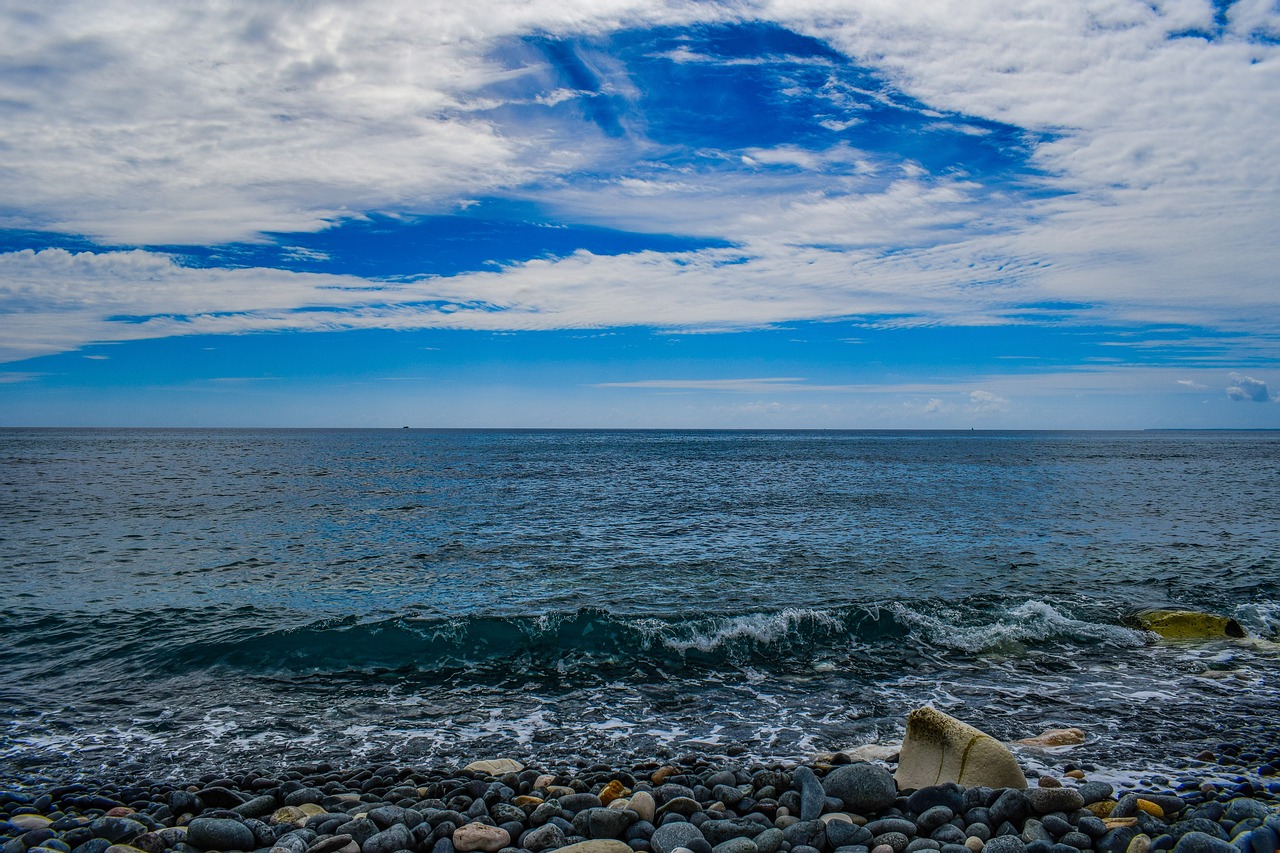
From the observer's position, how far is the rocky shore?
22.8ft

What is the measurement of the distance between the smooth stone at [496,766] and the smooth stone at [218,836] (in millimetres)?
2741

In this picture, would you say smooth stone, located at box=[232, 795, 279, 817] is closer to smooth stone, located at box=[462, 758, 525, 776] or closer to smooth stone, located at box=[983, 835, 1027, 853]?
smooth stone, located at box=[462, 758, 525, 776]

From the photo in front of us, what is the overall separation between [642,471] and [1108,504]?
127 ft

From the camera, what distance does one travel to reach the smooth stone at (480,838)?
276 inches

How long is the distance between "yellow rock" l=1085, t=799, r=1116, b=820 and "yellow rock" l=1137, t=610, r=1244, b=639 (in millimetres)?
9965

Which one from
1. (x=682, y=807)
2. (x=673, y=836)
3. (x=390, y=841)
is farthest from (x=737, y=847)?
(x=390, y=841)

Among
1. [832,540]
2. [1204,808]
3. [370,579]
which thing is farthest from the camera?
[832,540]

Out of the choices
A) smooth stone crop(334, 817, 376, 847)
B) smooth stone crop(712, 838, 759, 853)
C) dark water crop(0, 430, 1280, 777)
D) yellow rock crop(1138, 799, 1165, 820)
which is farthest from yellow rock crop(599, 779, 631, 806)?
yellow rock crop(1138, 799, 1165, 820)

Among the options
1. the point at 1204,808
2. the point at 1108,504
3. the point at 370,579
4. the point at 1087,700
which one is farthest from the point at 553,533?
the point at 1108,504

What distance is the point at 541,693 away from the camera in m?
12.7

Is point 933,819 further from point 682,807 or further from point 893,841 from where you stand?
point 682,807

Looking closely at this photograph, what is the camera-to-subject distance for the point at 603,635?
15.5m

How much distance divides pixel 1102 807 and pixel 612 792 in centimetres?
525

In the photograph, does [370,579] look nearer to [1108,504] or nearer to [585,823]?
[585,823]
